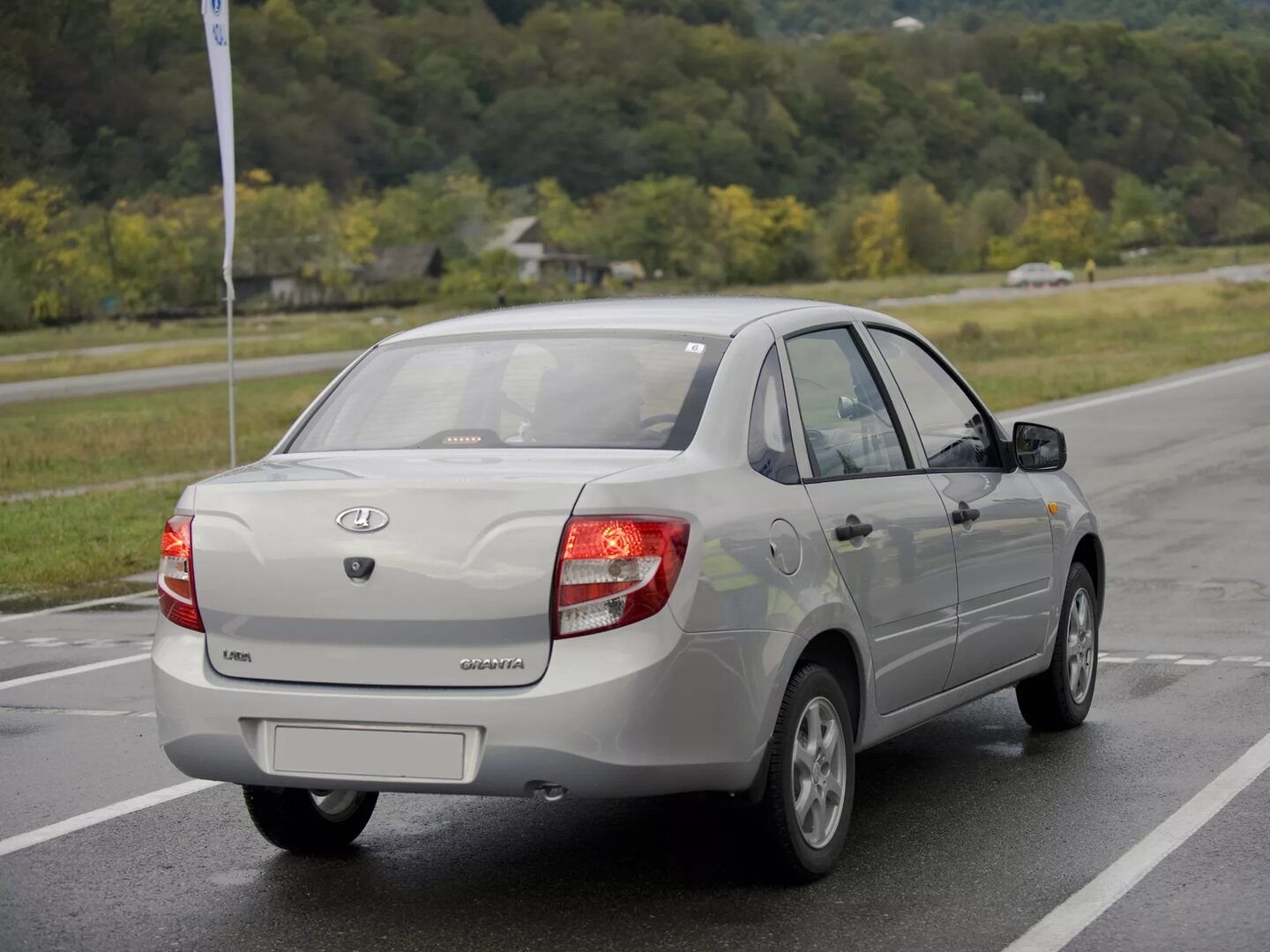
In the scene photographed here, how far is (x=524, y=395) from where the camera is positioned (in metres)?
A: 5.96

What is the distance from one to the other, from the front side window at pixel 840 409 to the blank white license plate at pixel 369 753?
1.48m

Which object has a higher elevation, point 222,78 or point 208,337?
point 222,78

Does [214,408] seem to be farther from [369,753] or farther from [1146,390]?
[369,753]

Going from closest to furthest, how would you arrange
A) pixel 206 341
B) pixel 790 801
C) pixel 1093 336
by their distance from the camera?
pixel 790 801
pixel 1093 336
pixel 206 341

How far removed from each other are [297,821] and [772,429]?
1.87 m

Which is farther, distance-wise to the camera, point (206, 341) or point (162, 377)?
point (206, 341)

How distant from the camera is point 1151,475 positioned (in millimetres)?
19062

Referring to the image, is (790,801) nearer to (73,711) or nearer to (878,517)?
(878,517)

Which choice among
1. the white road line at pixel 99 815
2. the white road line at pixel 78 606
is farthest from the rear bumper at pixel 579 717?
the white road line at pixel 78 606

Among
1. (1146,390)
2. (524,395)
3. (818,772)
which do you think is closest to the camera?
(818,772)

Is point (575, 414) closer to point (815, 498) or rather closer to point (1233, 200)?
point (815, 498)

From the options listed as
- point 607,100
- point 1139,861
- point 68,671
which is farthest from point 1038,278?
point 1139,861

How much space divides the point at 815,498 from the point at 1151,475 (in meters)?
14.0

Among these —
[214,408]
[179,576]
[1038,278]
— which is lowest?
[1038,278]
